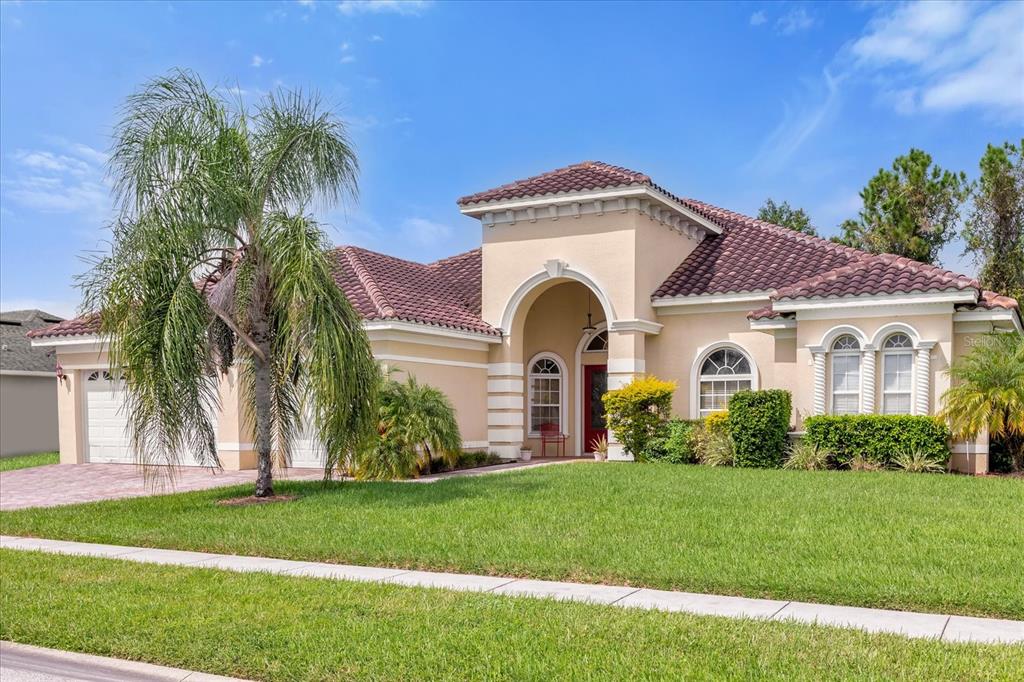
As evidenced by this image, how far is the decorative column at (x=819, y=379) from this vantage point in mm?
18016

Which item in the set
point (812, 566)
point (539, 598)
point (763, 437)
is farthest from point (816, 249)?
point (539, 598)

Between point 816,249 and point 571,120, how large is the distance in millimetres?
6574

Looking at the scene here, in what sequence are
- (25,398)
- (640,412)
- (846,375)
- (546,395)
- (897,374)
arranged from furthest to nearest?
(25,398) < (546,395) < (640,412) < (846,375) < (897,374)

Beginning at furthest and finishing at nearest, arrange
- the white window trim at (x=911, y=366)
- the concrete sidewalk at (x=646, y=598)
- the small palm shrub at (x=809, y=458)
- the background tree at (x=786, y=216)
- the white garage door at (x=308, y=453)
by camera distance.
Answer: the background tree at (x=786, y=216), the white garage door at (x=308, y=453), the small palm shrub at (x=809, y=458), the white window trim at (x=911, y=366), the concrete sidewalk at (x=646, y=598)

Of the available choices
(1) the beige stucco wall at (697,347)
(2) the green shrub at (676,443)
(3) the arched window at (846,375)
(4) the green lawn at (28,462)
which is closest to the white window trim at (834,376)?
(3) the arched window at (846,375)

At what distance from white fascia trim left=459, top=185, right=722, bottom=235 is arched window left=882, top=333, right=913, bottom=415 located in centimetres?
581

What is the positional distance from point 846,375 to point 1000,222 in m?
19.5

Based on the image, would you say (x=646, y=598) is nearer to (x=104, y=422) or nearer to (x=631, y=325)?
(x=631, y=325)

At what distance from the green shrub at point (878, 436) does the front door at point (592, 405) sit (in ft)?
20.6

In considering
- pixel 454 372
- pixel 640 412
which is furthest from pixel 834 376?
pixel 454 372

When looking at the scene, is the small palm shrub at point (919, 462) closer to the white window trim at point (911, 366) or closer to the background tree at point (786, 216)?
the white window trim at point (911, 366)

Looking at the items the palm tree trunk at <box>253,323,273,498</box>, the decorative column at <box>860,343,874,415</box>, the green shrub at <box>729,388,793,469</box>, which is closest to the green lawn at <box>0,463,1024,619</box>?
the palm tree trunk at <box>253,323,273,498</box>

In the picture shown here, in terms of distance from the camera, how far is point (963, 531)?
383 inches

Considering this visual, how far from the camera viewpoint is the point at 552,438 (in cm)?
2278
